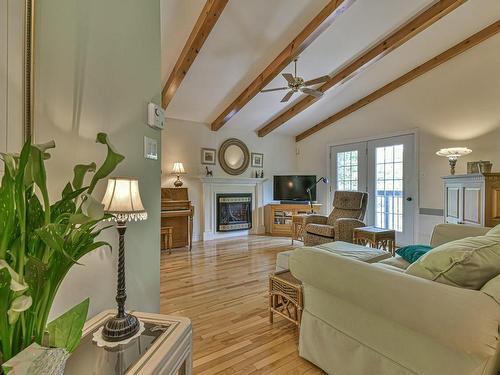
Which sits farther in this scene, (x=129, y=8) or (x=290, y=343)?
(x=290, y=343)

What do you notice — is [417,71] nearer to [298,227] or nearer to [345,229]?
[345,229]

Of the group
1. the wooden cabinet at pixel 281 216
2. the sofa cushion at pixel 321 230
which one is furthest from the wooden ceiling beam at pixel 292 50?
the sofa cushion at pixel 321 230

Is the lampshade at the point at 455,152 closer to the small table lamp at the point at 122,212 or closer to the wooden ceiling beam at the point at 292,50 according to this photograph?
the wooden ceiling beam at the point at 292,50

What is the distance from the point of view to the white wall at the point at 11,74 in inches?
29.6

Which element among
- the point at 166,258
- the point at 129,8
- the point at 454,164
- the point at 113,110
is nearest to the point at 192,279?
the point at 166,258

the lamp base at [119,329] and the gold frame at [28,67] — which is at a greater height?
the gold frame at [28,67]

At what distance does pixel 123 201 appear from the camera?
1.00m

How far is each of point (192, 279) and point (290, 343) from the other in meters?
1.58

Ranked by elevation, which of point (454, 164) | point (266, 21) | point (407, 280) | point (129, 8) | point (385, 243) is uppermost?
point (266, 21)

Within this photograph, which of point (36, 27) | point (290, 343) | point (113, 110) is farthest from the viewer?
point (290, 343)

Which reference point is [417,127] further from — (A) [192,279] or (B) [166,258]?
(B) [166,258]

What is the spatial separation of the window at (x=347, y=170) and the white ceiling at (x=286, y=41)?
1291 millimetres

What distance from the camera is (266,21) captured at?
9.77 feet

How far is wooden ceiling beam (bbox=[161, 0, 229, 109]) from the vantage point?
8.82ft
